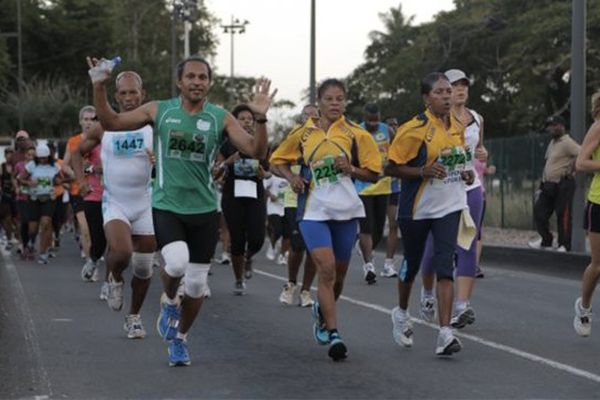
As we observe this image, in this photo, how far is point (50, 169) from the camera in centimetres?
2056

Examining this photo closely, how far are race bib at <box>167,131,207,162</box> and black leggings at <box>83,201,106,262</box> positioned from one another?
15.4 ft

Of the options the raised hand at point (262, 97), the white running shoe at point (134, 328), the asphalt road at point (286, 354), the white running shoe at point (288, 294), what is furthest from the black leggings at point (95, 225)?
the raised hand at point (262, 97)

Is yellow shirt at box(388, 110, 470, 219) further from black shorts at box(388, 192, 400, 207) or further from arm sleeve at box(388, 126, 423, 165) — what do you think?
black shorts at box(388, 192, 400, 207)

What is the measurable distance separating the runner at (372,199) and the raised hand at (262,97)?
694 cm

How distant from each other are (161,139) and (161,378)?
5.18ft

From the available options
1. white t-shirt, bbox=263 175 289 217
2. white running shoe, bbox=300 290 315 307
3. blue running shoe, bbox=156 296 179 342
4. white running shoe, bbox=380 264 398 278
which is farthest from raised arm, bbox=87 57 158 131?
white t-shirt, bbox=263 175 289 217

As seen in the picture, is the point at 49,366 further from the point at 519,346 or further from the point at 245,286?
the point at 245,286

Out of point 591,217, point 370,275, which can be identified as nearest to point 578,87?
point 370,275

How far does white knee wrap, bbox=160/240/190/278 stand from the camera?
871cm

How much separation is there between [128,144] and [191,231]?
8.13 feet

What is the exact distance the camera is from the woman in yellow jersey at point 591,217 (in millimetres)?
10023

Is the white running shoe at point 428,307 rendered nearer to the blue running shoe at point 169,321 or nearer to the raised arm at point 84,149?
the blue running shoe at point 169,321

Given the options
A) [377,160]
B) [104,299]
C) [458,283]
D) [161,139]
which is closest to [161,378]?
[161,139]

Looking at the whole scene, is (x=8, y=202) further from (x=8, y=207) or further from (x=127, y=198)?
(x=127, y=198)
